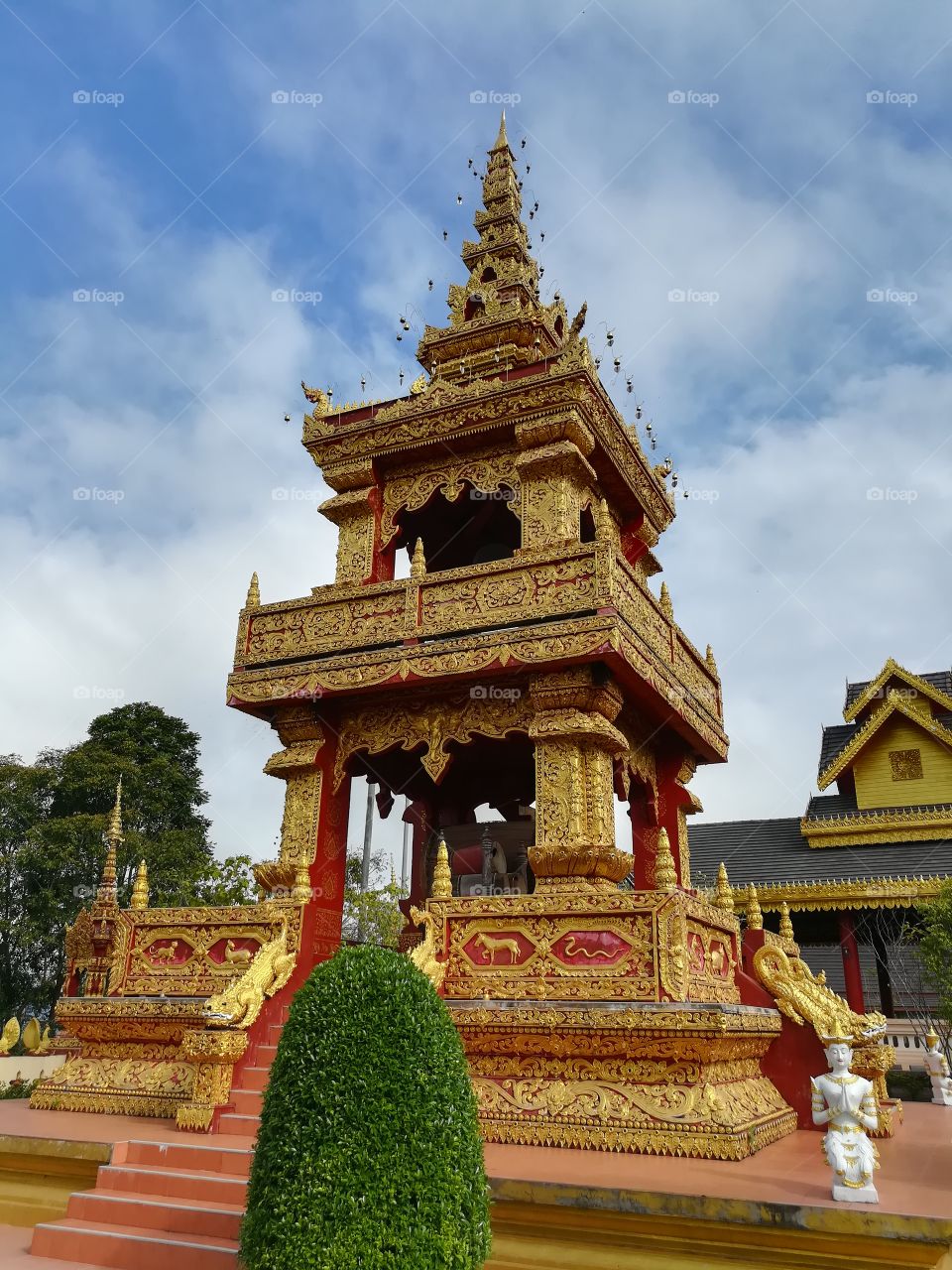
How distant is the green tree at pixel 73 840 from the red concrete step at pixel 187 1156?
17.1 meters

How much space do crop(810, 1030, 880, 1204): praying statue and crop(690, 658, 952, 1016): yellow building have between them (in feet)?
44.6

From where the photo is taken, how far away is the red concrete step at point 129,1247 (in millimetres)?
5750

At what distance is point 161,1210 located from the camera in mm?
6219

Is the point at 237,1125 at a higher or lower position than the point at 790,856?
lower

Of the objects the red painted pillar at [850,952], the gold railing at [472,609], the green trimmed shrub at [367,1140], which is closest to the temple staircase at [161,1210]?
the green trimmed shrub at [367,1140]

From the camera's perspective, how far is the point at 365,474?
40.1 ft

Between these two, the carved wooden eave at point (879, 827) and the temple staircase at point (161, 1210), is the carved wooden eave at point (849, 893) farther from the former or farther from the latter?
the temple staircase at point (161, 1210)

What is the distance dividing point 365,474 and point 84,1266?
345 inches

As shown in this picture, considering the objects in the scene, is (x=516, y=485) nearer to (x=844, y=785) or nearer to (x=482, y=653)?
(x=482, y=653)

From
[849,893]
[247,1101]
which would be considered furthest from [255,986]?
[849,893]

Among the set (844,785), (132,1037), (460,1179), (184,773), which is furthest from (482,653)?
(184,773)

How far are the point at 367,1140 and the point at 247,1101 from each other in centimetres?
389

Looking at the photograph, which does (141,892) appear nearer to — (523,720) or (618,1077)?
(523,720)

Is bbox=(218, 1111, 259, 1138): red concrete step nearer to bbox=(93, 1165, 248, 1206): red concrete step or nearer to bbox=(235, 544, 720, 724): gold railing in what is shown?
bbox=(93, 1165, 248, 1206): red concrete step
